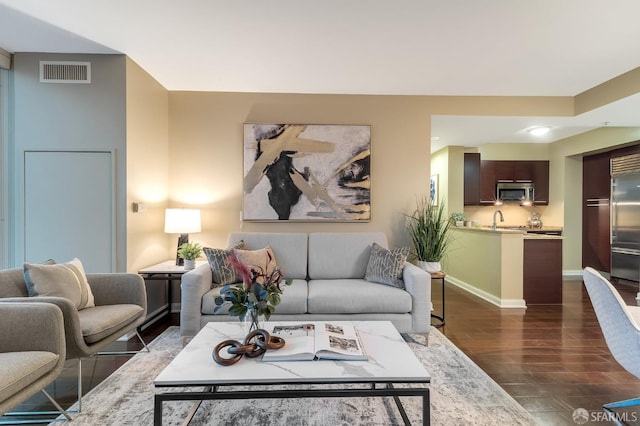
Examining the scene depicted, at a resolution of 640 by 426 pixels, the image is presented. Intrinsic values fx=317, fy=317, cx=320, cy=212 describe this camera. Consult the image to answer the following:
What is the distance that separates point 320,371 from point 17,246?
3.16 metres

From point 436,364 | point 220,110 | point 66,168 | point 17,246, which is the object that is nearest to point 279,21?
point 220,110

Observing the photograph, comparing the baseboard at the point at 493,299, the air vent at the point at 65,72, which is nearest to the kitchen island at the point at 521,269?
the baseboard at the point at 493,299

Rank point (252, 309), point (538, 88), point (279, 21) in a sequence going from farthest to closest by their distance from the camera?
point (538, 88), point (279, 21), point (252, 309)

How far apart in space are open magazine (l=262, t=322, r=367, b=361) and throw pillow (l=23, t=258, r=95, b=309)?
1.48 meters

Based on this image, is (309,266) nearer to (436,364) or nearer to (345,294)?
(345,294)

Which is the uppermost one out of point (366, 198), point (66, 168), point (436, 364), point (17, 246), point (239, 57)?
point (239, 57)

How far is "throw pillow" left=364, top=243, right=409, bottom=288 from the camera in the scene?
2.95 m

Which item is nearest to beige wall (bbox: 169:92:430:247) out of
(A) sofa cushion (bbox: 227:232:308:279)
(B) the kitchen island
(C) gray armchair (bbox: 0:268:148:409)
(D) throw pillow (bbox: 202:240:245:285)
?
(A) sofa cushion (bbox: 227:232:308:279)

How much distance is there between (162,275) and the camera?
310 centimetres

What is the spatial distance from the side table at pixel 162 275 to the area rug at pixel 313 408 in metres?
0.96

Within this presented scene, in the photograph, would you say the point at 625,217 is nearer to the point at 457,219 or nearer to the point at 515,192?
the point at 515,192

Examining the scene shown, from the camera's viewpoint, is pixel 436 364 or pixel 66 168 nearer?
pixel 436 364

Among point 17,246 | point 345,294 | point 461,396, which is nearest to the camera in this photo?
point 461,396

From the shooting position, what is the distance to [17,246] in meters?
2.91
